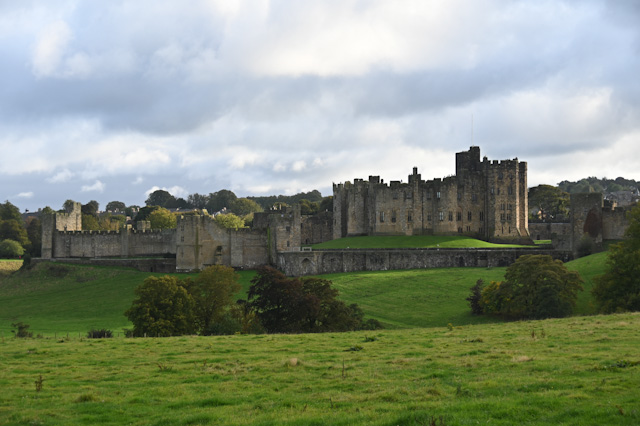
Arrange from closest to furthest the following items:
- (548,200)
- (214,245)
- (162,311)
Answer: (162,311) < (214,245) < (548,200)

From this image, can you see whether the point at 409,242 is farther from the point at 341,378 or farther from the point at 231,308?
the point at 341,378

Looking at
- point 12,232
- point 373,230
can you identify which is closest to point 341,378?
point 373,230

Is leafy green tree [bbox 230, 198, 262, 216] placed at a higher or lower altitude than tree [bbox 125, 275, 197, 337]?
higher

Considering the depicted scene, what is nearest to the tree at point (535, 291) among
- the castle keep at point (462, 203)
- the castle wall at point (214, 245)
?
the castle wall at point (214, 245)

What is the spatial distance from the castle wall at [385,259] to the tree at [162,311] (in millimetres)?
33815

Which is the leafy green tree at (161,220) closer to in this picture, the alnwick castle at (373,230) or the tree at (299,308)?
the alnwick castle at (373,230)

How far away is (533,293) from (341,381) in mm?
29302

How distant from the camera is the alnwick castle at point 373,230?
66438mm

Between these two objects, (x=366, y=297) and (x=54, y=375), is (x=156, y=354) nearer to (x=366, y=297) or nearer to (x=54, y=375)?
(x=54, y=375)

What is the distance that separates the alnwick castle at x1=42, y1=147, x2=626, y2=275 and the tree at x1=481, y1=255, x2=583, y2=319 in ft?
63.7

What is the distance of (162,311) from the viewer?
1358 inches

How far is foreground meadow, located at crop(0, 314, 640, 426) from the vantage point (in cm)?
1228

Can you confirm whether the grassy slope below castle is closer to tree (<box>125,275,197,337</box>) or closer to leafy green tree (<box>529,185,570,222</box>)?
tree (<box>125,275,197,337</box>)

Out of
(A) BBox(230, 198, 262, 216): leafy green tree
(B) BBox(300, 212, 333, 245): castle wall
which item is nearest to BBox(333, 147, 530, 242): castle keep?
(B) BBox(300, 212, 333, 245): castle wall
